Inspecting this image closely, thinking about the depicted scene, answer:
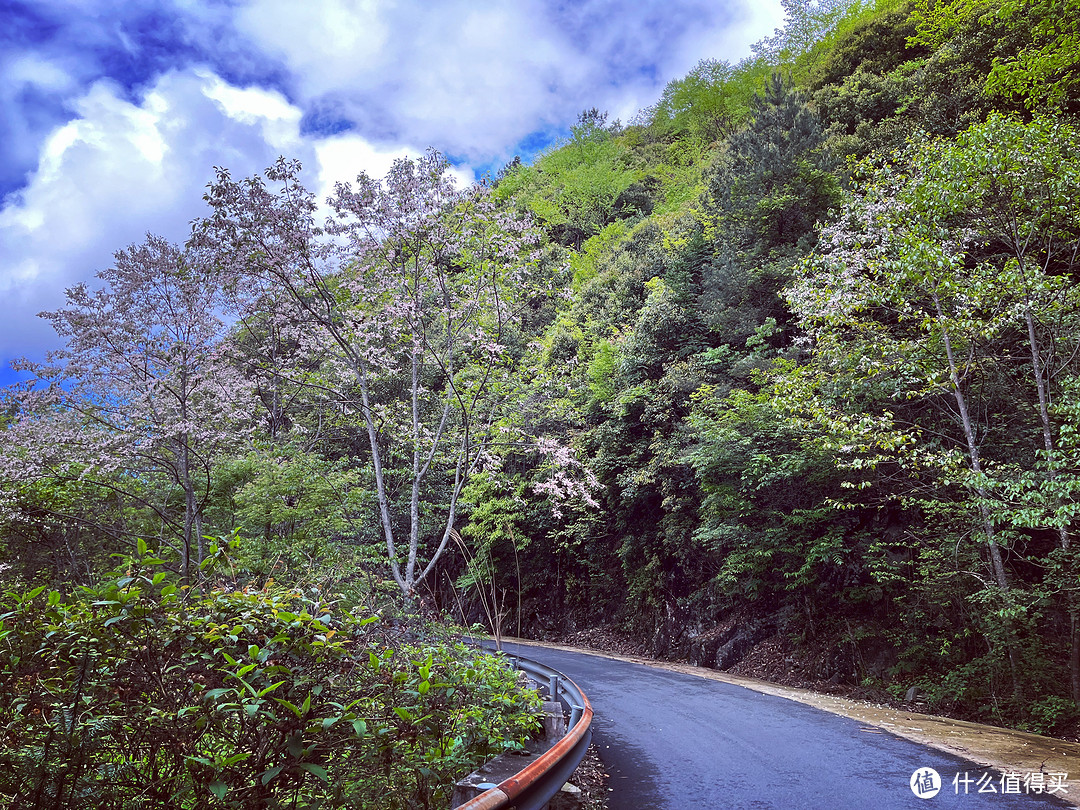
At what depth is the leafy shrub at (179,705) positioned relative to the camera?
211cm

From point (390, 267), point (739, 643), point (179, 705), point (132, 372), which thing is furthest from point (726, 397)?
point (179, 705)

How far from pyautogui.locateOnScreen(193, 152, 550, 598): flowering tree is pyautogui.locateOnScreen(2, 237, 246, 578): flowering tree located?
3.37 m

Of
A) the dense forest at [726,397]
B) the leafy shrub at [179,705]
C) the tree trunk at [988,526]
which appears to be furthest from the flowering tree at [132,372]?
the tree trunk at [988,526]

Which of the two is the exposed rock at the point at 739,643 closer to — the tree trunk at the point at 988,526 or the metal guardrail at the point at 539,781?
the tree trunk at the point at 988,526

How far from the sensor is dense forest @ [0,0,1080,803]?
9039 mm

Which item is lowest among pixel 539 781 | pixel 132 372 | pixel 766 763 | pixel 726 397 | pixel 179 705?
pixel 766 763

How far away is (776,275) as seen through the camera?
16.3 metres

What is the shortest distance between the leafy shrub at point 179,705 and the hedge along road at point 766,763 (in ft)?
11.0

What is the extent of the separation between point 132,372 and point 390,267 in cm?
673

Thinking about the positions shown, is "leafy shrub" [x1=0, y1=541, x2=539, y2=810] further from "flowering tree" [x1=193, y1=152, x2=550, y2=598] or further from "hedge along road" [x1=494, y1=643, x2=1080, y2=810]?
"flowering tree" [x1=193, y1=152, x2=550, y2=598]

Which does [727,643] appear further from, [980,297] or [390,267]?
[390,267]

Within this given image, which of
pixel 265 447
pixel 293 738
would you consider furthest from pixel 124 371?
pixel 293 738

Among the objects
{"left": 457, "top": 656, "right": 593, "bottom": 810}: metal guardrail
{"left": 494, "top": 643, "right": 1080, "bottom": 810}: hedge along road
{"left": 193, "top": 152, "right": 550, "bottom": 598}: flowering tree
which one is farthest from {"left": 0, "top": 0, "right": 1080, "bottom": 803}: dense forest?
{"left": 494, "top": 643, "right": 1080, "bottom": 810}: hedge along road

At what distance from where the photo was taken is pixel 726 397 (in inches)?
614
